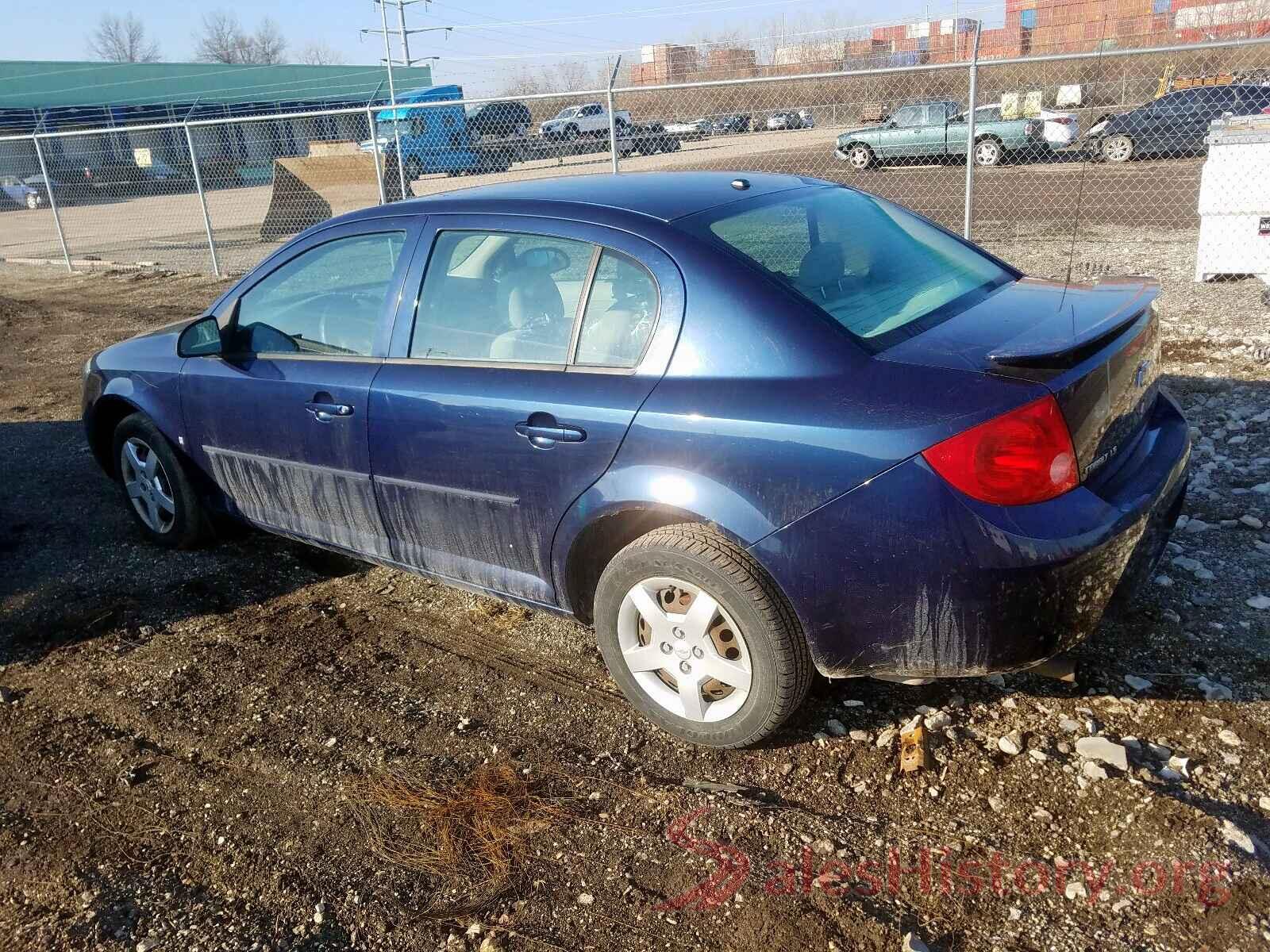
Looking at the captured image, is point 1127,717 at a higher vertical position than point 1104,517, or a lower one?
lower

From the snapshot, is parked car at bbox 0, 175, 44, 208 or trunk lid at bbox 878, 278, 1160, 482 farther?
parked car at bbox 0, 175, 44, 208

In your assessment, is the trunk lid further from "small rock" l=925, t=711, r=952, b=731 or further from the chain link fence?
the chain link fence

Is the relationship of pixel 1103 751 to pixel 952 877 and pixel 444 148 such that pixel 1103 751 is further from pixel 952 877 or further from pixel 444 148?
pixel 444 148

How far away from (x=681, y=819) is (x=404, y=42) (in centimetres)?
3185

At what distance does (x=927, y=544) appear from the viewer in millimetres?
2461

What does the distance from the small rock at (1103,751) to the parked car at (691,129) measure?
12.3 metres

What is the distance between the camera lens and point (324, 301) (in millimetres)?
3986

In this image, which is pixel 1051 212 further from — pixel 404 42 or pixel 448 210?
pixel 404 42

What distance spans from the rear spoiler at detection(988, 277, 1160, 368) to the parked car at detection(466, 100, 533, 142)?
1170 cm

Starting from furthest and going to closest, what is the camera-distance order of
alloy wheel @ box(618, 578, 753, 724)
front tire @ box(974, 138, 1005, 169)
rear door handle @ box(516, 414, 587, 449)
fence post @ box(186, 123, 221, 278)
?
front tire @ box(974, 138, 1005, 169) < fence post @ box(186, 123, 221, 278) < rear door handle @ box(516, 414, 587, 449) < alloy wheel @ box(618, 578, 753, 724)

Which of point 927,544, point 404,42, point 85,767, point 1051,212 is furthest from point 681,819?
point 404,42

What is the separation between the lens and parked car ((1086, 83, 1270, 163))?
1658cm

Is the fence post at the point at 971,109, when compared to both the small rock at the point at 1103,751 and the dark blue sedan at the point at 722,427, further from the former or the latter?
the small rock at the point at 1103,751

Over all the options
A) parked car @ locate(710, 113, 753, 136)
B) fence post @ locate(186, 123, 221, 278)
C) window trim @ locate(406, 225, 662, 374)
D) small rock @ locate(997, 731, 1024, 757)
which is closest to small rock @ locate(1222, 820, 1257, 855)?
small rock @ locate(997, 731, 1024, 757)
